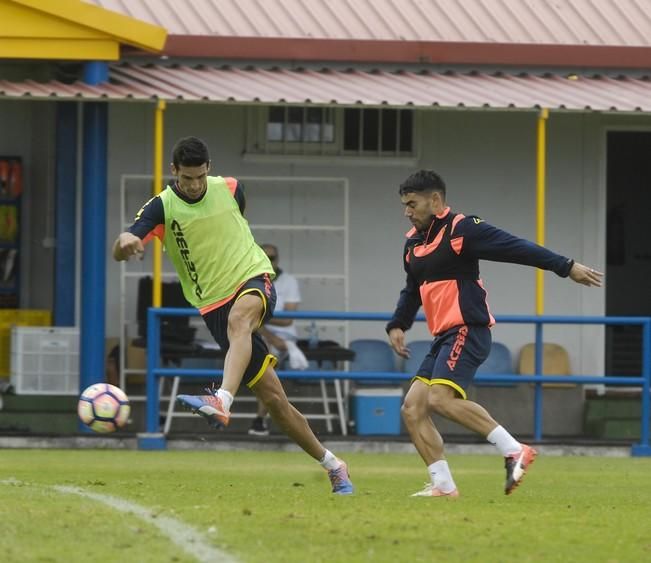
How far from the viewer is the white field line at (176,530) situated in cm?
680

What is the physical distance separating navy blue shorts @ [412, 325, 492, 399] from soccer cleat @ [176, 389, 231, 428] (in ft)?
4.29

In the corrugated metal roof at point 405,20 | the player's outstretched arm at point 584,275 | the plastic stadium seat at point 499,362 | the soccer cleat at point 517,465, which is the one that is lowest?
the soccer cleat at point 517,465

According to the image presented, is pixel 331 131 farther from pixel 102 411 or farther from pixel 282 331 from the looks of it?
pixel 102 411

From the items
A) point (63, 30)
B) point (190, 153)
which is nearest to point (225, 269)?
point (190, 153)

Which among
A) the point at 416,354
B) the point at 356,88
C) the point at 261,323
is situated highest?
the point at 356,88

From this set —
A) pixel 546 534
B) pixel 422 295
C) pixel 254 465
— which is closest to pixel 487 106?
pixel 254 465

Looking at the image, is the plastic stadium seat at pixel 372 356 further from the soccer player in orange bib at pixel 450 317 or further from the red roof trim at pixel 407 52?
the soccer player in orange bib at pixel 450 317

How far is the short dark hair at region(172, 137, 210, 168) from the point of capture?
31.5 feet

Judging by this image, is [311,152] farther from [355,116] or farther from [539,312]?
[539,312]

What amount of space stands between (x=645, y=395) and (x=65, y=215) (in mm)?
5757

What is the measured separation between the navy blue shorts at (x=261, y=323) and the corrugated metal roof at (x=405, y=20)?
7909 millimetres

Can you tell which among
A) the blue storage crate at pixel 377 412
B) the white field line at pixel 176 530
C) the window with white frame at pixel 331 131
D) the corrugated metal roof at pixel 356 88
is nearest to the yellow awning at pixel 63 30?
the corrugated metal roof at pixel 356 88

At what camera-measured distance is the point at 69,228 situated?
1722 cm

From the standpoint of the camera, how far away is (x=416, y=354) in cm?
1786
